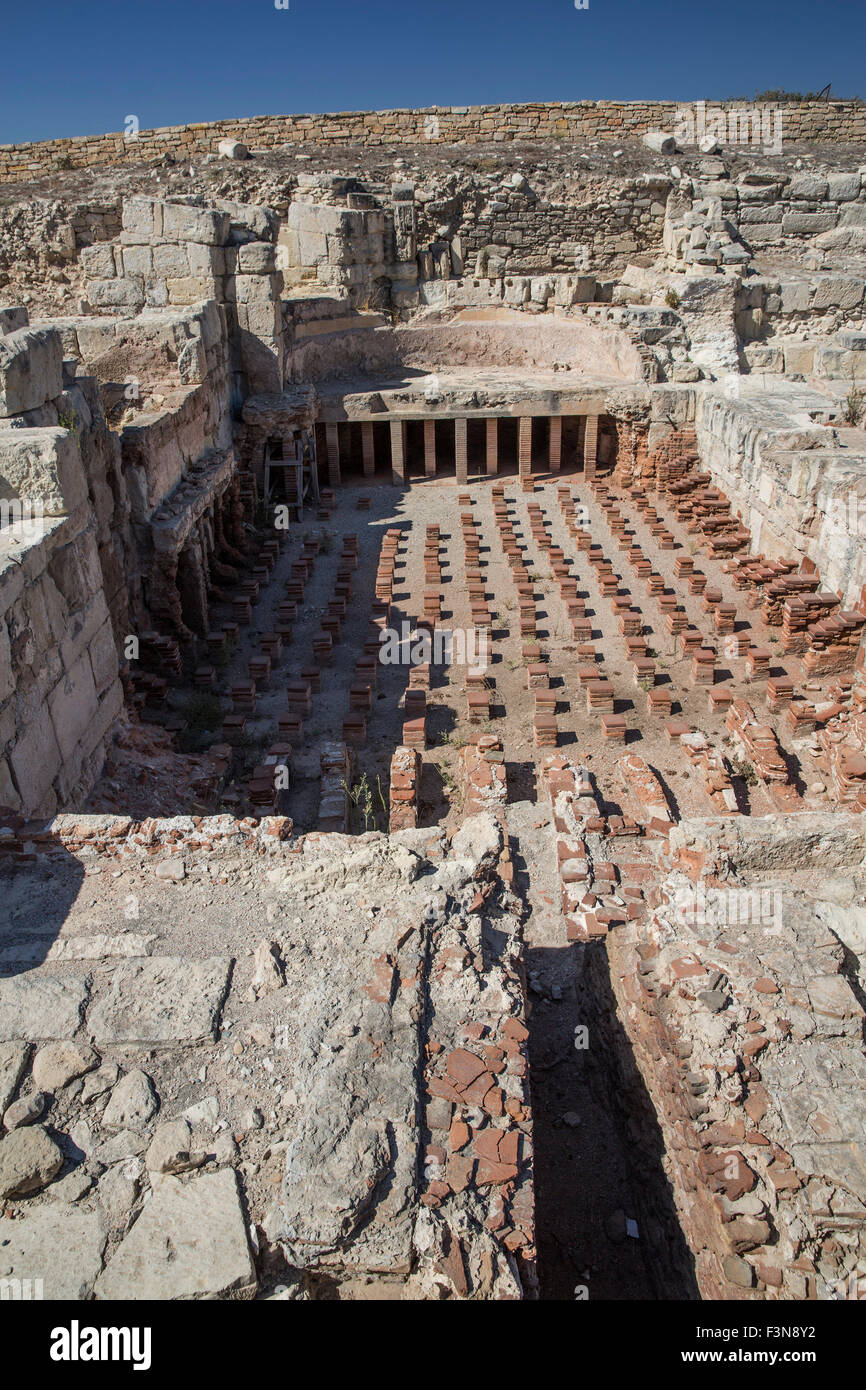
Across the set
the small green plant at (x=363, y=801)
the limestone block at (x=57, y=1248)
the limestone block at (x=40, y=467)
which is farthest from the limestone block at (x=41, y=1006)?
the small green plant at (x=363, y=801)

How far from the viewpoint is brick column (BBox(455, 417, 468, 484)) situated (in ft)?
52.2

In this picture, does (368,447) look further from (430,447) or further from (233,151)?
(233,151)

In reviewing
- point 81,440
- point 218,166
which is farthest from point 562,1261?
point 218,166

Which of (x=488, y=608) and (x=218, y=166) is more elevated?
(x=218, y=166)

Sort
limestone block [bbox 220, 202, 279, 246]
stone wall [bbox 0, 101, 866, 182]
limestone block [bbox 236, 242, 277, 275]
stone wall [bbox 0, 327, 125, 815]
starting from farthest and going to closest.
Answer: stone wall [bbox 0, 101, 866, 182], limestone block [bbox 220, 202, 279, 246], limestone block [bbox 236, 242, 277, 275], stone wall [bbox 0, 327, 125, 815]

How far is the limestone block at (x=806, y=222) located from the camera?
2003cm

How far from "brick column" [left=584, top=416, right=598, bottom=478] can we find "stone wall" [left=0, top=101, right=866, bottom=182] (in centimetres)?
1362

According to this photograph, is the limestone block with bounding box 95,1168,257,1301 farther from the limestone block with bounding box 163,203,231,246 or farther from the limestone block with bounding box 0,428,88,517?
the limestone block with bounding box 163,203,231,246

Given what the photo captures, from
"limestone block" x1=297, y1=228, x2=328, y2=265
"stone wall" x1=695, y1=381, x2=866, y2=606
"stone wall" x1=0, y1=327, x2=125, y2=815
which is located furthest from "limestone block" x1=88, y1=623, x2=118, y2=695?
"limestone block" x1=297, y1=228, x2=328, y2=265

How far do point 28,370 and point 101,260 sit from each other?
865cm

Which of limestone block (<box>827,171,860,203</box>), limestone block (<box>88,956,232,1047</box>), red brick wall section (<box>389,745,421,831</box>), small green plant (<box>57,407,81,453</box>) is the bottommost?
red brick wall section (<box>389,745,421,831</box>)

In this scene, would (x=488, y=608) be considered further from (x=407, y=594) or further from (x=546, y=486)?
(x=546, y=486)

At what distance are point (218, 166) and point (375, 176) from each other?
406 centimetres

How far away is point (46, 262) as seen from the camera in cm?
2014
